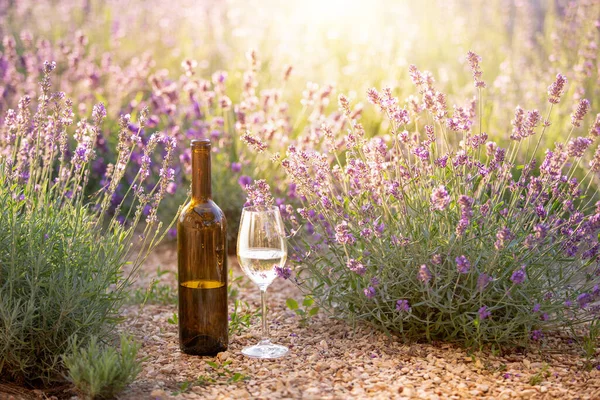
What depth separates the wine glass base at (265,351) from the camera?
2809mm

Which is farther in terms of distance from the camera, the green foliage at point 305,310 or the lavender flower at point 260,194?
the green foliage at point 305,310

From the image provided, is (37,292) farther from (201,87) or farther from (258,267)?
(201,87)

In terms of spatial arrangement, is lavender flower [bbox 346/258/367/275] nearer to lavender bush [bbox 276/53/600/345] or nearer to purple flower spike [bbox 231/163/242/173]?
lavender bush [bbox 276/53/600/345]

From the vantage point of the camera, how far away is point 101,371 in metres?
2.32

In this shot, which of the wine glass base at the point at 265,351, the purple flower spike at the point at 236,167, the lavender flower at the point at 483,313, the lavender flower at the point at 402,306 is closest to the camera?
the lavender flower at the point at 483,313

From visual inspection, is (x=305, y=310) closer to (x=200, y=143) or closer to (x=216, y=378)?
(x=216, y=378)

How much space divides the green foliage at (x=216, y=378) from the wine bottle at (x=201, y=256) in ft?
0.58

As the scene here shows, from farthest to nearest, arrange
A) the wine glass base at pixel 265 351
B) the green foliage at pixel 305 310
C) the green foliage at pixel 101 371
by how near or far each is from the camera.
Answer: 1. the green foliage at pixel 305 310
2. the wine glass base at pixel 265 351
3. the green foliage at pixel 101 371

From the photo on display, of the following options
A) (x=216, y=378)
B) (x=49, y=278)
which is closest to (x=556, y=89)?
(x=216, y=378)

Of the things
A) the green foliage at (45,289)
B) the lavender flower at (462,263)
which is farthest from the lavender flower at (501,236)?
the green foliage at (45,289)

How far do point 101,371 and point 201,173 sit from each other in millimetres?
779

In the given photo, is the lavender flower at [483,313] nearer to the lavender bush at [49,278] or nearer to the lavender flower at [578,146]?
the lavender flower at [578,146]

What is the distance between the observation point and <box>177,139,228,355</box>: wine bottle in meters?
2.71

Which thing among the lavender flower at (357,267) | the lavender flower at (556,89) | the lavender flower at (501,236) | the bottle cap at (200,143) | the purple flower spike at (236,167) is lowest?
the lavender flower at (357,267)
